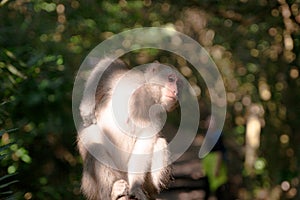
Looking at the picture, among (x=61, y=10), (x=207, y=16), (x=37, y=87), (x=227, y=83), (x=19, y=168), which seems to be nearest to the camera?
(x=37, y=87)

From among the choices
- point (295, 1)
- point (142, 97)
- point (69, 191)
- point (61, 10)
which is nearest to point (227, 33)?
point (295, 1)

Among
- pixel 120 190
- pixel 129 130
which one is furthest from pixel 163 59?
pixel 120 190

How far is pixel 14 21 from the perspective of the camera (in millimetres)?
5699

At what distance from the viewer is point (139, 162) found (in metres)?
2.78

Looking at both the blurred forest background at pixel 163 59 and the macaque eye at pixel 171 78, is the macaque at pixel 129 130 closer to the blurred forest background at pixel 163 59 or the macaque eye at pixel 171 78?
the macaque eye at pixel 171 78

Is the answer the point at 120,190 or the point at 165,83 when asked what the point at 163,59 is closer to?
the point at 165,83

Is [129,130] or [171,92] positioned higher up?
[171,92]

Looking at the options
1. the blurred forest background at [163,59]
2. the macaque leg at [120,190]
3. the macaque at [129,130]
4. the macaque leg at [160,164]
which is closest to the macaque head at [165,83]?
the macaque at [129,130]

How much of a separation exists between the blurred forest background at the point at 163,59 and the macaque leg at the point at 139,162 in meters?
1.85

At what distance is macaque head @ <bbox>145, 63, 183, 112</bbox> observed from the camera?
2771mm

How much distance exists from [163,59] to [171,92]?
3.41m

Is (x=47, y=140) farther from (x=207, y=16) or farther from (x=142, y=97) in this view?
(x=142, y=97)

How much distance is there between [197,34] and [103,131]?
3.72 meters

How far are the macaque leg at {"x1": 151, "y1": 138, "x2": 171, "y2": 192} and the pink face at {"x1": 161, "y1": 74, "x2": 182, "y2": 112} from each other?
5.3 inches
